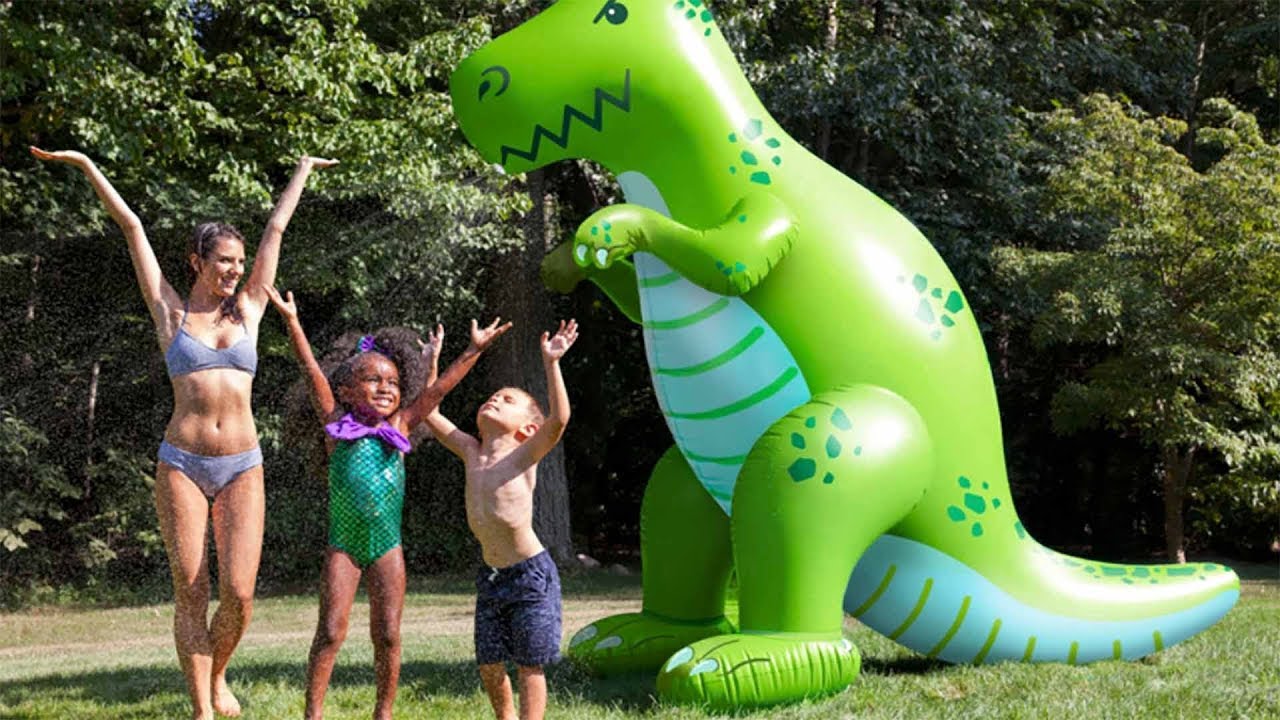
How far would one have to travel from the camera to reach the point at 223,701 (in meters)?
5.33

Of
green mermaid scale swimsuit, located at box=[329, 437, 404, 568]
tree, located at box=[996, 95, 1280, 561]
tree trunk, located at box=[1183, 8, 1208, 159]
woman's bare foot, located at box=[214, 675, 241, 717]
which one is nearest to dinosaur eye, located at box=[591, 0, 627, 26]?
green mermaid scale swimsuit, located at box=[329, 437, 404, 568]

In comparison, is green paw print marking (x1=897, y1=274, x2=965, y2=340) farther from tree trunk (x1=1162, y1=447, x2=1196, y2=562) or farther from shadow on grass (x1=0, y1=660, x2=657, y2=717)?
tree trunk (x1=1162, y1=447, x2=1196, y2=562)

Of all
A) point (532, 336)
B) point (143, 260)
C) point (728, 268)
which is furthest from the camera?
point (532, 336)

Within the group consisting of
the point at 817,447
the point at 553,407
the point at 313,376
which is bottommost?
the point at 817,447

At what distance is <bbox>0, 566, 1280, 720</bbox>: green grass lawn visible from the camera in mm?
5348

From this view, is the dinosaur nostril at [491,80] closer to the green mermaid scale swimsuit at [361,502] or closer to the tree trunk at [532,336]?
the green mermaid scale swimsuit at [361,502]

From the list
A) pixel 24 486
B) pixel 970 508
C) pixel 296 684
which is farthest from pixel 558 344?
pixel 24 486

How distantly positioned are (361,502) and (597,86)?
84.3 inches

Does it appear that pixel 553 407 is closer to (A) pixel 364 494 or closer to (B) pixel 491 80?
(A) pixel 364 494

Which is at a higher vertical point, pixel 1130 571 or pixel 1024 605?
pixel 1130 571

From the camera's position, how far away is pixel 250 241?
13898 millimetres

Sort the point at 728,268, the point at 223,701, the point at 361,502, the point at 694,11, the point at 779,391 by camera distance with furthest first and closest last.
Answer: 1. the point at 694,11
2. the point at 779,391
3. the point at 728,268
4. the point at 223,701
5. the point at 361,502

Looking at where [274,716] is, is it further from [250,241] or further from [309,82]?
[250,241]

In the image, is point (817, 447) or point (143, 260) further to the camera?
point (817, 447)
